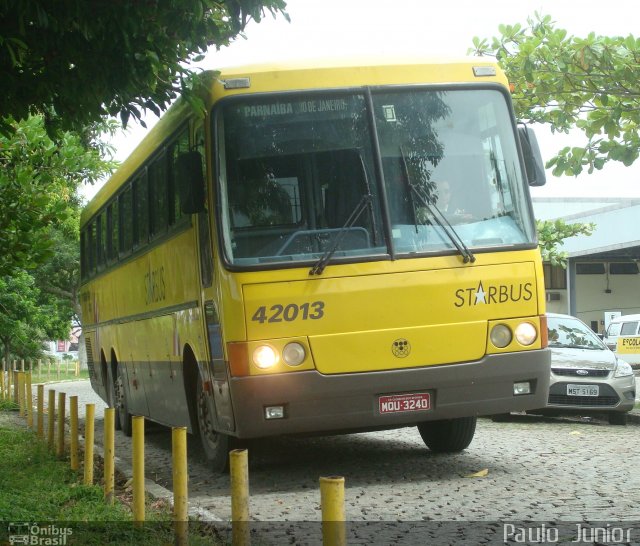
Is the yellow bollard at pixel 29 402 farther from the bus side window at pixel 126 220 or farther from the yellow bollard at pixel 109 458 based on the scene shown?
the yellow bollard at pixel 109 458

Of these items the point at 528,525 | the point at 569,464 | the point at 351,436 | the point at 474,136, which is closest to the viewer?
the point at 528,525

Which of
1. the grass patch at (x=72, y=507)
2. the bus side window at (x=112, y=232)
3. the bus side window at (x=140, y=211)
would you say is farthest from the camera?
the bus side window at (x=112, y=232)

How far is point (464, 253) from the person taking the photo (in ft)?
31.1

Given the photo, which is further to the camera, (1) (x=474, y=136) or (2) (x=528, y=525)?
(1) (x=474, y=136)

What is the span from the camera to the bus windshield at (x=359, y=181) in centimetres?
940

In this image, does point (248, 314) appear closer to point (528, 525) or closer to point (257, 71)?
point (257, 71)

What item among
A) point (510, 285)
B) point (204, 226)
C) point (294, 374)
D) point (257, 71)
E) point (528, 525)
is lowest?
point (528, 525)

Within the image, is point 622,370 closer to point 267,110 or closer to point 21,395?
point 267,110

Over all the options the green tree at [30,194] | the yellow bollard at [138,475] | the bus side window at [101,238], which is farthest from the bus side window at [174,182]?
the bus side window at [101,238]

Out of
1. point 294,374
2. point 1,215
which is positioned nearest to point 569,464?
point 294,374

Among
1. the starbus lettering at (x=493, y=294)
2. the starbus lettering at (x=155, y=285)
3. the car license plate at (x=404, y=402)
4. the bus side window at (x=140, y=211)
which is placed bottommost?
the car license plate at (x=404, y=402)

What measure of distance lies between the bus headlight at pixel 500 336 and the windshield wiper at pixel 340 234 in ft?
4.93

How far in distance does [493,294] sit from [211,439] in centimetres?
316

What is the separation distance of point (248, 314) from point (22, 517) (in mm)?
2396
